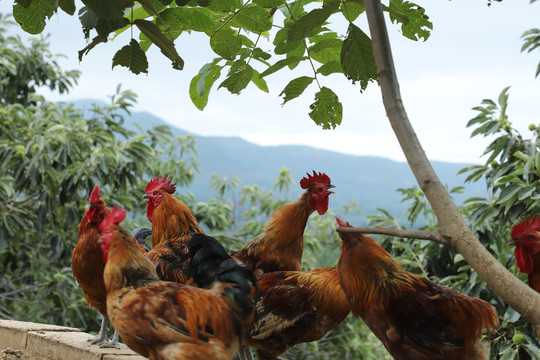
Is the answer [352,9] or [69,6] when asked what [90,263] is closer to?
[69,6]

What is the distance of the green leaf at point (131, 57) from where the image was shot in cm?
155

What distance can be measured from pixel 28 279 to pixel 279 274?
19.2ft

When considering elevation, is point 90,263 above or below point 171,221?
below

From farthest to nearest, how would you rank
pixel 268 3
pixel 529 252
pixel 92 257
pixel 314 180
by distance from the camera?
pixel 314 180 → pixel 92 257 → pixel 529 252 → pixel 268 3

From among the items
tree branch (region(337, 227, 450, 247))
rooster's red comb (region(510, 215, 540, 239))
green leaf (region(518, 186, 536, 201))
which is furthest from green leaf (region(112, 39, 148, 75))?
green leaf (region(518, 186, 536, 201))

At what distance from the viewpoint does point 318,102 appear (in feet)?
6.29

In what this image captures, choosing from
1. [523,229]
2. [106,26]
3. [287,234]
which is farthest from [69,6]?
[523,229]

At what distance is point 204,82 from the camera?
67.9 inches

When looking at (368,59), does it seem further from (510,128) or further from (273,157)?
(273,157)

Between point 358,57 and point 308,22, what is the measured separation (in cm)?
25

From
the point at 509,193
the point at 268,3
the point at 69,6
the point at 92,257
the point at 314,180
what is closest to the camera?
the point at 69,6

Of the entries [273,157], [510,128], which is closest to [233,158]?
[273,157]

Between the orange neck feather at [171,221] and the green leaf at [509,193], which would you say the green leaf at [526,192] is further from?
the orange neck feather at [171,221]

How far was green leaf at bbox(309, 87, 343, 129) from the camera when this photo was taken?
74.5 inches
